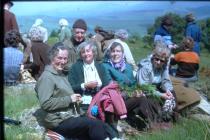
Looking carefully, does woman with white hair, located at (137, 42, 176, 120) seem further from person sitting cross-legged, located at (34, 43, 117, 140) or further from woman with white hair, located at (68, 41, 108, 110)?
person sitting cross-legged, located at (34, 43, 117, 140)

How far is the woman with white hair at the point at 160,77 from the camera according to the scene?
625 centimetres

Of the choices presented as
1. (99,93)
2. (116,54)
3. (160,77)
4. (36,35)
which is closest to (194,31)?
(36,35)

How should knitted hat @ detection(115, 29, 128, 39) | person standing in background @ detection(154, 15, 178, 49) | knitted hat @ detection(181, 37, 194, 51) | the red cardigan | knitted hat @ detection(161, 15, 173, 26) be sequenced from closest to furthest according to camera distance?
the red cardigan
knitted hat @ detection(115, 29, 128, 39)
knitted hat @ detection(161, 15, 173, 26)
knitted hat @ detection(181, 37, 194, 51)
person standing in background @ detection(154, 15, 178, 49)

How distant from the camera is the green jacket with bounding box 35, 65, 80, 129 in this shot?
514cm

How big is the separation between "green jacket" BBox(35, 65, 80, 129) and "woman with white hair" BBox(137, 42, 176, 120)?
134 cm

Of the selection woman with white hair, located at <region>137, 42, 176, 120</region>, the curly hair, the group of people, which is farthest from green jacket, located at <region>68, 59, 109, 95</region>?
the curly hair

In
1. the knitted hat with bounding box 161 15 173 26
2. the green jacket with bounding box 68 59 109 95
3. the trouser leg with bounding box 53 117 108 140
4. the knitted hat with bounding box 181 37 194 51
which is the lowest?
the trouser leg with bounding box 53 117 108 140

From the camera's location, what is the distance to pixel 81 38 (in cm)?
735

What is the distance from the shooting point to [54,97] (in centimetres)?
524

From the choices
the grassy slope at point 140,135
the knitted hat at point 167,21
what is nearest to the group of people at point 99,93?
the grassy slope at point 140,135

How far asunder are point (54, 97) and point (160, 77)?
180cm

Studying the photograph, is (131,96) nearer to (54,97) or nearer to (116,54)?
(116,54)

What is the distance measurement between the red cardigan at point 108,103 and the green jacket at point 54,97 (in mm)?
267

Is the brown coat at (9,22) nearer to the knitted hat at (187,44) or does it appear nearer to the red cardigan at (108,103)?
the knitted hat at (187,44)
